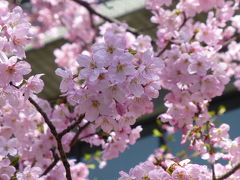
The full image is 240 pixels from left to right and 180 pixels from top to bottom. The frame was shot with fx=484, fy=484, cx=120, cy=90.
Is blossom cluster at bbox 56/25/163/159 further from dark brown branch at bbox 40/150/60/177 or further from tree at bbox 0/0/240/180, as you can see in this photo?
dark brown branch at bbox 40/150/60/177

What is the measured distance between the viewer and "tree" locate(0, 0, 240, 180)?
1.85m

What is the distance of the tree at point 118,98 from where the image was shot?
1.85 meters

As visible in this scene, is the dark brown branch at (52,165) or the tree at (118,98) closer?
the tree at (118,98)

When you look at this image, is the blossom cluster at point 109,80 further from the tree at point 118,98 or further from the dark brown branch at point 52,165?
the dark brown branch at point 52,165

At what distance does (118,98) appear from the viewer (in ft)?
6.02

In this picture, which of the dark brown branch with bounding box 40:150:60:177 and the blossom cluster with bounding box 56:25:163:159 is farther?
the dark brown branch with bounding box 40:150:60:177

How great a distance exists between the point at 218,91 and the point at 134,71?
46.9 inches

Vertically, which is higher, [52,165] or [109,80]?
[52,165]

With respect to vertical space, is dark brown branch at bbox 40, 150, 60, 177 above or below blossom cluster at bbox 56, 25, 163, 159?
above

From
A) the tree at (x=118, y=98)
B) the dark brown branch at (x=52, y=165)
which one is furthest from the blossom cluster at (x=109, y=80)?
the dark brown branch at (x=52, y=165)

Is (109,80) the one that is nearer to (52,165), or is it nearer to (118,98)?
(118,98)

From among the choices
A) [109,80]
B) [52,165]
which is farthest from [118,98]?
[52,165]

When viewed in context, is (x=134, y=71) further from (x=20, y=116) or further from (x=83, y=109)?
(x=20, y=116)

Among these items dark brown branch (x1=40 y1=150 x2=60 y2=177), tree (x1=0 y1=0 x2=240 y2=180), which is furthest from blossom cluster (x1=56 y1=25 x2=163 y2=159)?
dark brown branch (x1=40 y1=150 x2=60 y2=177)
